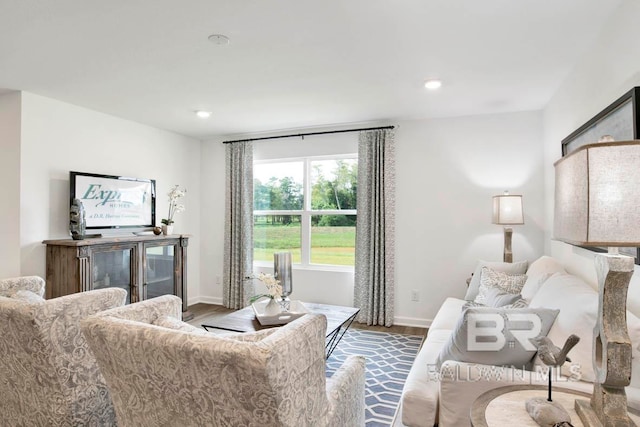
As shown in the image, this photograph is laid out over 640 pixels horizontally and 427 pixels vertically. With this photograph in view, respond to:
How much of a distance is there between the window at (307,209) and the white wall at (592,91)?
6.97 feet

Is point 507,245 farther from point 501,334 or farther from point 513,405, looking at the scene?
point 513,405

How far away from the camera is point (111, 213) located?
13.5 ft

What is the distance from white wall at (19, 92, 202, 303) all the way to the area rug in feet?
9.64

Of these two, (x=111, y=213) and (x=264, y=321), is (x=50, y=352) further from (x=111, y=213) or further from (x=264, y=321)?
(x=111, y=213)

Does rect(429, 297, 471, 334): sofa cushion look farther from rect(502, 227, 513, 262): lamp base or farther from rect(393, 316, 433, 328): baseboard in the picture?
rect(393, 316, 433, 328): baseboard

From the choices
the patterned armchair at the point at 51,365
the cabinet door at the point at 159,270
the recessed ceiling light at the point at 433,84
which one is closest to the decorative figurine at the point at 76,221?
the cabinet door at the point at 159,270

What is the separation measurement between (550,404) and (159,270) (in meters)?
4.17

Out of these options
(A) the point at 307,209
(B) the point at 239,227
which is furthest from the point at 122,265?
(A) the point at 307,209

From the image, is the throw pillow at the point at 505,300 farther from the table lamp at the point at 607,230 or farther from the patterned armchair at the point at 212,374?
the patterned armchair at the point at 212,374

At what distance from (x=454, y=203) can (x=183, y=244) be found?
131 inches

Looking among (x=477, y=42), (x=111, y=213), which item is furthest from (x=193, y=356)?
(x=111, y=213)

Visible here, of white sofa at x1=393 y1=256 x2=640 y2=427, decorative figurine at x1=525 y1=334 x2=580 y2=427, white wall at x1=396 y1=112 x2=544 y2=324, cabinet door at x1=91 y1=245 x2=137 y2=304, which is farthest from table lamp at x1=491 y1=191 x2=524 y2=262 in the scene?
cabinet door at x1=91 y1=245 x2=137 y2=304

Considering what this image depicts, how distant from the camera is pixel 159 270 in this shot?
442cm

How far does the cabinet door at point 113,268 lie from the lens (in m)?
3.63
